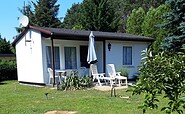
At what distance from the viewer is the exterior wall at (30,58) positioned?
1400 centimetres

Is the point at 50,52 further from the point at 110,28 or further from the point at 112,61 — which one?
the point at 110,28

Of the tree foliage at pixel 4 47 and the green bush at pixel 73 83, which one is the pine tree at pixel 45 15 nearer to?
the tree foliage at pixel 4 47

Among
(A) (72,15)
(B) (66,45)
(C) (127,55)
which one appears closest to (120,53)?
(C) (127,55)

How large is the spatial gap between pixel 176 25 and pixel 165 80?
12.5 m

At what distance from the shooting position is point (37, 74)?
14.2 meters

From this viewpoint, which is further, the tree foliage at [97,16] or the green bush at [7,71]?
the tree foliage at [97,16]

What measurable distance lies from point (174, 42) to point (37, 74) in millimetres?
8381

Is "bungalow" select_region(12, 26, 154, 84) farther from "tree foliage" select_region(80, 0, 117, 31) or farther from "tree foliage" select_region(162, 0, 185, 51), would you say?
"tree foliage" select_region(80, 0, 117, 31)

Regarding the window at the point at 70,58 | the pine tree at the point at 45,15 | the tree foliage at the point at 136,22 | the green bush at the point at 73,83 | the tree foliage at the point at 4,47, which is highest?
the pine tree at the point at 45,15

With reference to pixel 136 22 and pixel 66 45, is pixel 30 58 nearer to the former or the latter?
pixel 66 45

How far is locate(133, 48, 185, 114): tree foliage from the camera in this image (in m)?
2.66

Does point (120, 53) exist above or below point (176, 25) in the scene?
below

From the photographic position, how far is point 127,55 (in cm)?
1727

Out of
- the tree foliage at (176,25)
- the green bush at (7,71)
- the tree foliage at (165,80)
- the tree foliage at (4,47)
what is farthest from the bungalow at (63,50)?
the tree foliage at (4,47)
